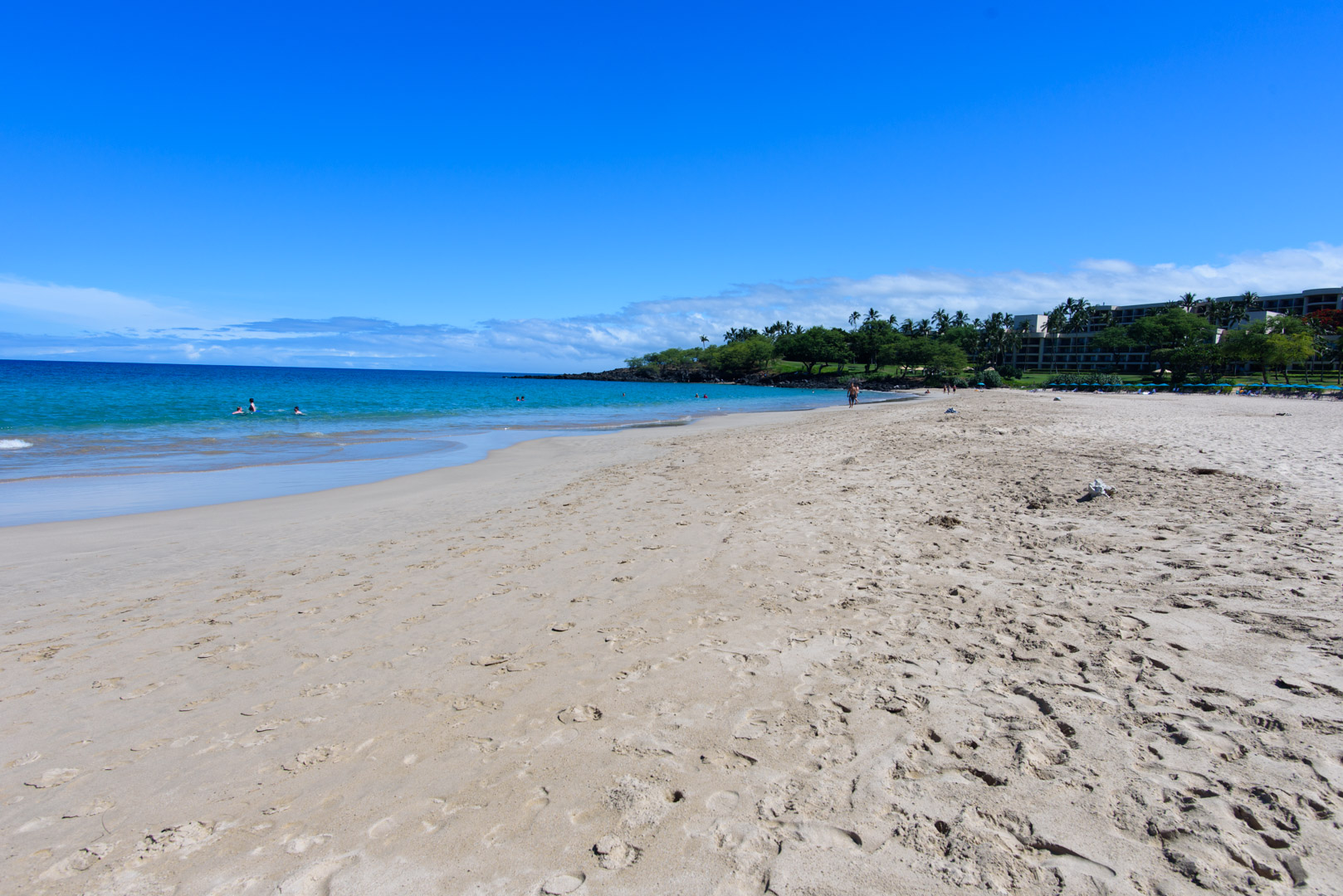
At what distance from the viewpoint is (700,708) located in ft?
12.4

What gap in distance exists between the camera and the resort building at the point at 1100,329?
112m

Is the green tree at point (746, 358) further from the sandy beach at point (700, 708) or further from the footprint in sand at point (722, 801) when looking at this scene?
the footprint in sand at point (722, 801)

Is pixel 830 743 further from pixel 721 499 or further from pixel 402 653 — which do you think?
pixel 721 499

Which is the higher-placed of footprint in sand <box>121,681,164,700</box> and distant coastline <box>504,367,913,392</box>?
footprint in sand <box>121,681,164,700</box>

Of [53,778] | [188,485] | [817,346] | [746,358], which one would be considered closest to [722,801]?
[53,778]

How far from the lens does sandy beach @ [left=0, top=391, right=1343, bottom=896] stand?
2.61m

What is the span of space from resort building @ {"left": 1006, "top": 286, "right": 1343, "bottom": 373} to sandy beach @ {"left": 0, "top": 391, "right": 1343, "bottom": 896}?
12774 centimetres

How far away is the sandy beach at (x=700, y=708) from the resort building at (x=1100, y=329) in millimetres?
127736

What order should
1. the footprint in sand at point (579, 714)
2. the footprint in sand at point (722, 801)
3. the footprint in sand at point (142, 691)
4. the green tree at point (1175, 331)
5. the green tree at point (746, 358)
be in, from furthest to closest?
the green tree at point (746, 358) < the green tree at point (1175, 331) < the footprint in sand at point (142, 691) < the footprint in sand at point (579, 714) < the footprint in sand at point (722, 801)

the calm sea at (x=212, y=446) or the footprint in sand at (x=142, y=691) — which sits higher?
the footprint in sand at (x=142, y=691)

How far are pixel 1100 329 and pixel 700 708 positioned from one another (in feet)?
527

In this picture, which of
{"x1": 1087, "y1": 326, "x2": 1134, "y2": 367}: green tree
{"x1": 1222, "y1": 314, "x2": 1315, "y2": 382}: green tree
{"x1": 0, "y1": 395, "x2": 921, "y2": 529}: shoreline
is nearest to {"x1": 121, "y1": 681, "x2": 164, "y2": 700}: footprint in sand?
{"x1": 0, "y1": 395, "x2": 921, "y2": 529}: shoreline

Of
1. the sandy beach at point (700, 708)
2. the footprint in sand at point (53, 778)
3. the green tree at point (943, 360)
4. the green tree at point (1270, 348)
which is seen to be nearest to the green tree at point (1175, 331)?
the green tree at point (1270, 348)

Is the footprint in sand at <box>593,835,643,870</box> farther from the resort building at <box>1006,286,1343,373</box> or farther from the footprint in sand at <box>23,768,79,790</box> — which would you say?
the resort building at <box>1006,286,1343,373</box>
